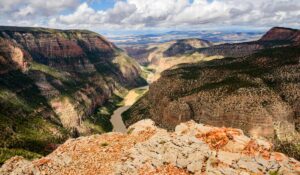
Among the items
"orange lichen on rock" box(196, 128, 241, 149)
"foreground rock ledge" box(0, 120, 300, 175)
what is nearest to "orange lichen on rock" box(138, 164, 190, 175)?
"foreground rock ledge" box(0, 120, 300, 175)

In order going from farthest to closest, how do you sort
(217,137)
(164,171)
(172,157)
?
(217,137), (172,157), (164,171)

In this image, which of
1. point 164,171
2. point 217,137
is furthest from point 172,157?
point 217,137

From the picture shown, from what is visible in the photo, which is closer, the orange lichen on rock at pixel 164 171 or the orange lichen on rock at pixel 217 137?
the orange lichen on rock at pixel 164 171

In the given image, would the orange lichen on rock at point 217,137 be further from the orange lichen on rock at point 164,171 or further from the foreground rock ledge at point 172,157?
the orange lichen on rock at point 164,171

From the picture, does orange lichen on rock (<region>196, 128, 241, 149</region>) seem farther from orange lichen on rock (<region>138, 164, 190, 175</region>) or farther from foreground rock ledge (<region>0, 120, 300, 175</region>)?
orange lichen on rock (<region>138, 164, 190, 175</region>)

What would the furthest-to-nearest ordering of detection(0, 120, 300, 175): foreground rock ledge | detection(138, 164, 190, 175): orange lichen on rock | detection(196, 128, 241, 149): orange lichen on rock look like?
detection(196, 128, 241, 149): orange lichen on rock, detection(0, 120, 300, 175): foreground rock ledge, detection(138, 164, 190, 175): orange lichen on rock

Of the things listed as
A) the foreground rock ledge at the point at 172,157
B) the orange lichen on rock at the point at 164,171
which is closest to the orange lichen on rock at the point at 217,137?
the foreground rock ledge at the point at 172,157

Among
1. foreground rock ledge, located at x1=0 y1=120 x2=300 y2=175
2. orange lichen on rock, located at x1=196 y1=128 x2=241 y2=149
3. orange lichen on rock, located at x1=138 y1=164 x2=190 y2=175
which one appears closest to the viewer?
orange lichen on rock, located at x1=138 y1=164 x2=190 y2=175

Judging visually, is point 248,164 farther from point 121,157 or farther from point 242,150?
point 121,157

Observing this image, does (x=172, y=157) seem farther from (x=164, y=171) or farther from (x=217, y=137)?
(x=217, y=137)
